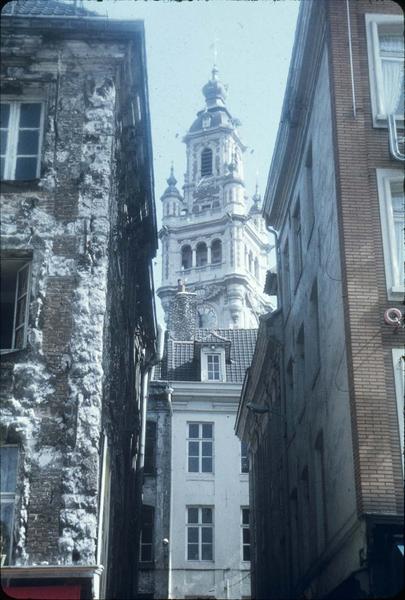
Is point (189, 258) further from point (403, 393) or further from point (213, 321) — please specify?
point (403, 393)

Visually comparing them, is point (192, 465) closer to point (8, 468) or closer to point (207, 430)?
point (207, 430)

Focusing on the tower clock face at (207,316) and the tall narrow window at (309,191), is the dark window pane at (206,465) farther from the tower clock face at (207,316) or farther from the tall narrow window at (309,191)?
the tower clock face at (207,316)

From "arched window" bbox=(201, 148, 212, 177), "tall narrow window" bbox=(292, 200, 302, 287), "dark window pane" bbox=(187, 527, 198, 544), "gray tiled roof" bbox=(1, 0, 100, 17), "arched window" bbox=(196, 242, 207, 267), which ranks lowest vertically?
"dark window pane" bbox=(187, 527, 198, 544)

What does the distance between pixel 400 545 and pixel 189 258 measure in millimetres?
84265

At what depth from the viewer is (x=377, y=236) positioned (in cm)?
1722

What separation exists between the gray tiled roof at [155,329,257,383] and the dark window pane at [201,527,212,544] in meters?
7.07

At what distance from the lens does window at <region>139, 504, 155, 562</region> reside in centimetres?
3669

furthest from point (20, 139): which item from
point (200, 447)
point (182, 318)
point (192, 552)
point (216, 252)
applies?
point (216, 252)

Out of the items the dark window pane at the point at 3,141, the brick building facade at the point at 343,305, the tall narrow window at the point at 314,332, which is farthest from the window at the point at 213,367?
the dark window pane at the point at 3,141

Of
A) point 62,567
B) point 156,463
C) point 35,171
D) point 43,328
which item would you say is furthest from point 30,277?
point 156,463

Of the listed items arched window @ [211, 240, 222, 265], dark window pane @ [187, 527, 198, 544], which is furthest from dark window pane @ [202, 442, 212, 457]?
arched window @ [211, 240, 222, 265]

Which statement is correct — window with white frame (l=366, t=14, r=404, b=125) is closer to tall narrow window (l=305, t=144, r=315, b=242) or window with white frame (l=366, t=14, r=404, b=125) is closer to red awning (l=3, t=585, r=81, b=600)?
tall narrow window (l=305, t=144, r=315, b=242)

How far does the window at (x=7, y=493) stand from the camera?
14.8 m

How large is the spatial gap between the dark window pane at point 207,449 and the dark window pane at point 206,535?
305cm
